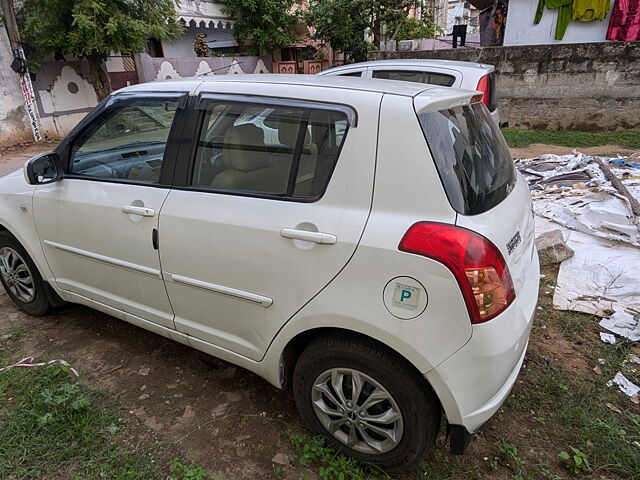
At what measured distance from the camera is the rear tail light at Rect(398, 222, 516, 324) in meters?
1.59

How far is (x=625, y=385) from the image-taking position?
2.56 metres

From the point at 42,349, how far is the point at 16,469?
1.08 metres

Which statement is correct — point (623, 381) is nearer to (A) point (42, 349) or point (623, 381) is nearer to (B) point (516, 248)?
(B) point (516, 248)

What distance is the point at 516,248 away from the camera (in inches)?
73.3

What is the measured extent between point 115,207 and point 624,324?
3.53 m

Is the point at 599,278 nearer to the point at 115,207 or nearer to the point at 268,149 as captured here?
the point at 268,149

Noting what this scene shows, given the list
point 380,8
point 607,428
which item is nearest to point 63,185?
point 607,428

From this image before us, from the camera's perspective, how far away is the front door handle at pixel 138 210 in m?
2.28

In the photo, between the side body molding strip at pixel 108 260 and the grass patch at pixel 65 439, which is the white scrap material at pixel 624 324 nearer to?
the grass patch at pixel 65 439

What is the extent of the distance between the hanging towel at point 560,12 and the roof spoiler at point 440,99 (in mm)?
11163

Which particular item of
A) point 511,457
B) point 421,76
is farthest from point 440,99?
point 421,76

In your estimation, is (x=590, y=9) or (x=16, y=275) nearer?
(x=16, y=275)

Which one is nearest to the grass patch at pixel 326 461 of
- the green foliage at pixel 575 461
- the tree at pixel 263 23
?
the green foliage at pixel 575 461

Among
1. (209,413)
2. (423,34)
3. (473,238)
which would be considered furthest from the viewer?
(423,34)
